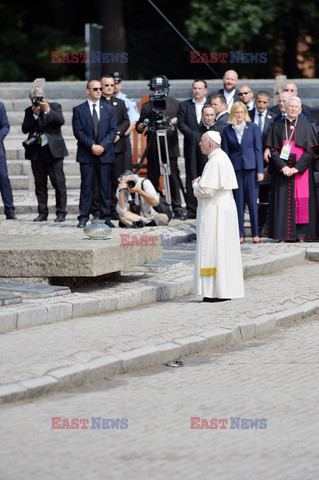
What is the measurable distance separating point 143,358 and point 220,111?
8.56m

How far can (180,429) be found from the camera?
6.70 meters

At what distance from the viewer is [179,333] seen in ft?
30.9

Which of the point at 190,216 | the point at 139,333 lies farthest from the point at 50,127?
the point at 139,333

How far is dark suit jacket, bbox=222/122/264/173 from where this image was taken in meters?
15.4

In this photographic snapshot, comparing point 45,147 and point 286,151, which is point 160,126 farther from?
point 286,151

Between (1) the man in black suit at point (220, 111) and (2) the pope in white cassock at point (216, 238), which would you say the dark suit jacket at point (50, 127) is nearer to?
(1) the man in black suit at point (220, 111)

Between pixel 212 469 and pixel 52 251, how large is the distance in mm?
5542

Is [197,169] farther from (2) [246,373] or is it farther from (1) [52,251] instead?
(2) [246,373]

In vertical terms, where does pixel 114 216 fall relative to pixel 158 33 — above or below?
below

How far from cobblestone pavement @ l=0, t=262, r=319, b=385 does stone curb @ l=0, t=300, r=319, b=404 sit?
10 centimetres

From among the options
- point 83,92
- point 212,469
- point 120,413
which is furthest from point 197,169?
point 212,469

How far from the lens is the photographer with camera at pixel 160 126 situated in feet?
54.4

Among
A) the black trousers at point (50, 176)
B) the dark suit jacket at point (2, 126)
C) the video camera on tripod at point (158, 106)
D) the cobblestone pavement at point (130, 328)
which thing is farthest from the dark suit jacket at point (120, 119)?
the cobblestone pavement at point (130, 328)

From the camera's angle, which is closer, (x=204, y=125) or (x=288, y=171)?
(x=288, y=171)
